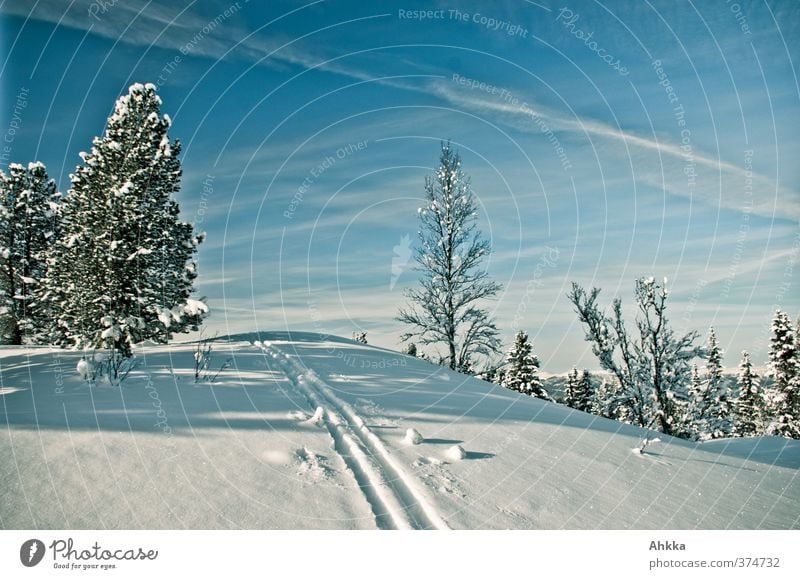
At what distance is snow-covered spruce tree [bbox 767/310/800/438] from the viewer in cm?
2634

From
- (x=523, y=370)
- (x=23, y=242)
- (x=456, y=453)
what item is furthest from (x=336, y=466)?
(x=523, y=370)

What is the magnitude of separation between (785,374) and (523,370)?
640 inches

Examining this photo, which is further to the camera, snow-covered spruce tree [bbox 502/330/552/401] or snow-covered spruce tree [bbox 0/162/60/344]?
snow-covered spruce tree [bbox 502/330/552/401]

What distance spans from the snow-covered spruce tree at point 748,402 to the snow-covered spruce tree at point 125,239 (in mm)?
40117

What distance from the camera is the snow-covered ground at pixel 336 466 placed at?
10.5ft

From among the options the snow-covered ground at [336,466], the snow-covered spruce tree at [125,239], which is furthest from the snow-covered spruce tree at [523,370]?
the snow-covered ground at [336,466]

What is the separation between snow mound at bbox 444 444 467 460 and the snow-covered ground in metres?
0.01

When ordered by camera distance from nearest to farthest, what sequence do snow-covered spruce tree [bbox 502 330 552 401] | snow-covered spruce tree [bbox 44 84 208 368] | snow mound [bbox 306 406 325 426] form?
snow mound [bbox 306 406 325 426] < snow-covered spruce tree [bbox 44 84 208 368] < snow-covered spruce tree [bbox 502 330 552 401]

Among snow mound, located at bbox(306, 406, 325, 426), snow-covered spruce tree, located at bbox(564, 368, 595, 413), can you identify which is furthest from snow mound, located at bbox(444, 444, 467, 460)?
snow-covered spruce tree, located at bbox(564, 368, 595, 413)

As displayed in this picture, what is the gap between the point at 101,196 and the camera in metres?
15.4

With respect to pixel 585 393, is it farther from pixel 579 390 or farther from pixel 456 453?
pixel 456 453

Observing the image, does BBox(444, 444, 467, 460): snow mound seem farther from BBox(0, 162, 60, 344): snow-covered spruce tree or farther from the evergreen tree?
Answer: the evergreen tree
